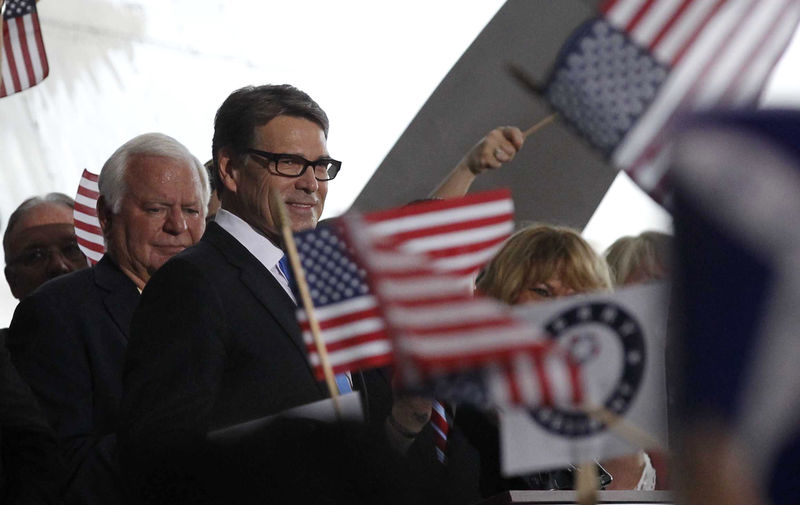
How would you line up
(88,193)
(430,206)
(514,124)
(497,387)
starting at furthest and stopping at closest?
(514,124) → (88,193) → (430,206) → (497,387)

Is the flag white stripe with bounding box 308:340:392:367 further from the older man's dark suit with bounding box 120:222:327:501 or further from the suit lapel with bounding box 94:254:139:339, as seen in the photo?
the suit lapel with bounding box 94:254:139:339

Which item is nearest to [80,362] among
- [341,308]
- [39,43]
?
[341,308]

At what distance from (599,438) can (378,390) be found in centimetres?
72

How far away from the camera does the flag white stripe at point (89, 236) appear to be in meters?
3.95

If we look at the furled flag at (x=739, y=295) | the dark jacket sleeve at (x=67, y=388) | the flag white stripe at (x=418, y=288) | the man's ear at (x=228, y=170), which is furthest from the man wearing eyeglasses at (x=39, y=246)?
the furled flag at (x=739, y=295)

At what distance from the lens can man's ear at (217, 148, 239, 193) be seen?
2.65 m

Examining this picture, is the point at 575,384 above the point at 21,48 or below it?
below

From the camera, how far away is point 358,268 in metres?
2.42

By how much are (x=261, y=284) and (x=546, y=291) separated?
0.71 m

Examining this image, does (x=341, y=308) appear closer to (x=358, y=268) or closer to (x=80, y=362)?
(x=358, y=268)

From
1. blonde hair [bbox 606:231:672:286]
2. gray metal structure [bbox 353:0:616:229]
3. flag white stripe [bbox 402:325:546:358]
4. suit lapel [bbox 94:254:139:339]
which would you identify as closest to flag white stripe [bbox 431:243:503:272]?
flag white stripe [bbox 402:325:546:358]

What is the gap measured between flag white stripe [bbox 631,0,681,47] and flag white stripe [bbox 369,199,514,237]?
67 cm

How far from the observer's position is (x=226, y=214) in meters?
2.62

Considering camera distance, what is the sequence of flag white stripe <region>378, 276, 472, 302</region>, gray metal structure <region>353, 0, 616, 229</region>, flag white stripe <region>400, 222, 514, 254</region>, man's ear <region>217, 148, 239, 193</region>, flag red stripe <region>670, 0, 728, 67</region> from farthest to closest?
gray metal structure <region>353, 0, 616, 229</region> < flag red stripe <region>670, 0, 728, 67</region> < man's ear <region>217, 148, 239, 193</region> < flag white stripe <region>400, 222, 514, 254</region> < flag white stripe <region>378, 276, 472, 302</region>
